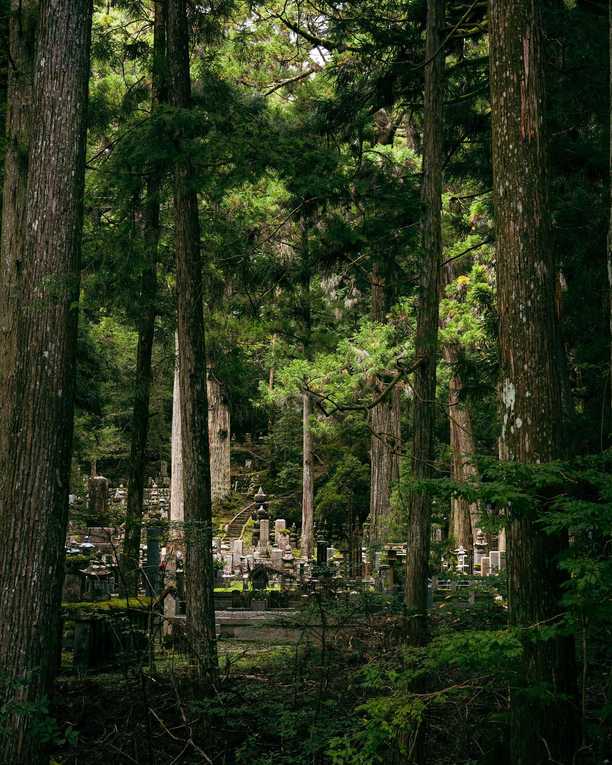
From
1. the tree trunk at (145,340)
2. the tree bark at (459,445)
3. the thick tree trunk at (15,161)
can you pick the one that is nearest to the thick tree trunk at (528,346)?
the thick tree trunk at (15,161)

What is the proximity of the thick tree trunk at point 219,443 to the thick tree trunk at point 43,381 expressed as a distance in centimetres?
2443

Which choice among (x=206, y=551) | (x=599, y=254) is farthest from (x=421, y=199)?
(x=206, y=551)

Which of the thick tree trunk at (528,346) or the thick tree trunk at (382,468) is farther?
the thick tree trunk at (382,468)

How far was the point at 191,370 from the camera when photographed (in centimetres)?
1009

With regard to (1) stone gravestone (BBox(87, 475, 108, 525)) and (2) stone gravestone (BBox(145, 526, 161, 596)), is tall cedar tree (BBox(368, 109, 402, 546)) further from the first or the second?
(2) stone gravestone (BBox(145, 526, 161, 596))

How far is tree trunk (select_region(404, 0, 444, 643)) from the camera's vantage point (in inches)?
318

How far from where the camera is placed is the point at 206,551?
9609mm

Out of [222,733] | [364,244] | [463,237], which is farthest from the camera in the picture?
[463,237]

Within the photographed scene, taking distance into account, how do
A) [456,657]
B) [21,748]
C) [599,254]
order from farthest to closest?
[599,254], [21,748], [456,657]

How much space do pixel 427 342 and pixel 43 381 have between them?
3645 millimetres

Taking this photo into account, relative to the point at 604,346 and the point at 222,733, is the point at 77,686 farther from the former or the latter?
the point at 604,346

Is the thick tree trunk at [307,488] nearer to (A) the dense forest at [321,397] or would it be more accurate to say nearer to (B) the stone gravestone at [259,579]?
(A) the dense forest at [321,397]

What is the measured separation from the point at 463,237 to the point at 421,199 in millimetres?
11498

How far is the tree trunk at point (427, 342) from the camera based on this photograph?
8.09 metres
